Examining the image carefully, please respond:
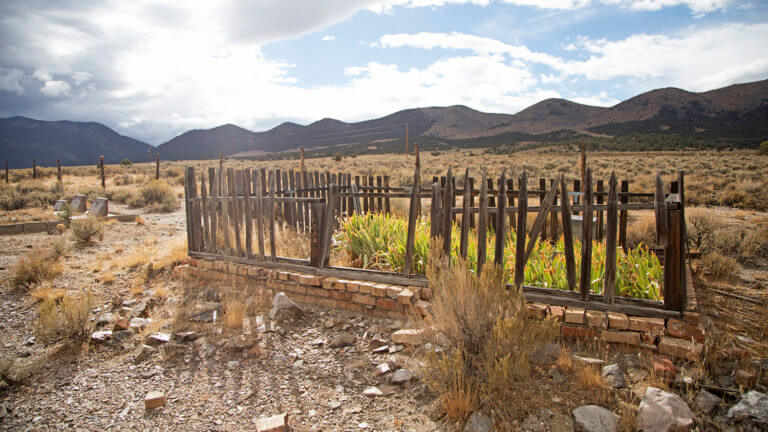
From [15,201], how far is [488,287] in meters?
20.8

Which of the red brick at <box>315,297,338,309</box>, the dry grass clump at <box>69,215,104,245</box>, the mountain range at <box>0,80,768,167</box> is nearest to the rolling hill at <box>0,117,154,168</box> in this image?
the mountain range at <box>0,80,768,167</box>

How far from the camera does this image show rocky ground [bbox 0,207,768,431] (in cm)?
269

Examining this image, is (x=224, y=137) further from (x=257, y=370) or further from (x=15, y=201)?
(x=257, y=370)

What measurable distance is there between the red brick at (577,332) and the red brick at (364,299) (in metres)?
1.93

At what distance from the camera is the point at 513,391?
2.90m

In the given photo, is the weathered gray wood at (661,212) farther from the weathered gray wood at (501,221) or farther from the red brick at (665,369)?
the weathered gray wood at (501,221)

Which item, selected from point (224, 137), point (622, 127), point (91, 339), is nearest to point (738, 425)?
point (91, 339)

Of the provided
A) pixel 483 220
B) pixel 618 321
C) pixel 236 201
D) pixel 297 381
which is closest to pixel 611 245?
pixel 618 321

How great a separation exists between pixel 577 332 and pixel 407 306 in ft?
5.32

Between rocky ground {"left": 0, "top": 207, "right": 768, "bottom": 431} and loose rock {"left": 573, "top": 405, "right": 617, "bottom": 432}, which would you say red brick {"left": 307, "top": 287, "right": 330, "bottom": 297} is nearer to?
rocky ground {"left": 0, "top": 207, "right": 768, "bottom": 431}

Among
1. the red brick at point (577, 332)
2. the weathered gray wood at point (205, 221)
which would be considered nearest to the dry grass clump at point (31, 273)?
the weathered gray wood at point (205, 221)

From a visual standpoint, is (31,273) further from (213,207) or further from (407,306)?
(407,306)

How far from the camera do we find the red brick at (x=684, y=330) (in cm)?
320

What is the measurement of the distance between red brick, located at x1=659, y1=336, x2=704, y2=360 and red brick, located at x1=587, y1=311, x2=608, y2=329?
16.5 inches
